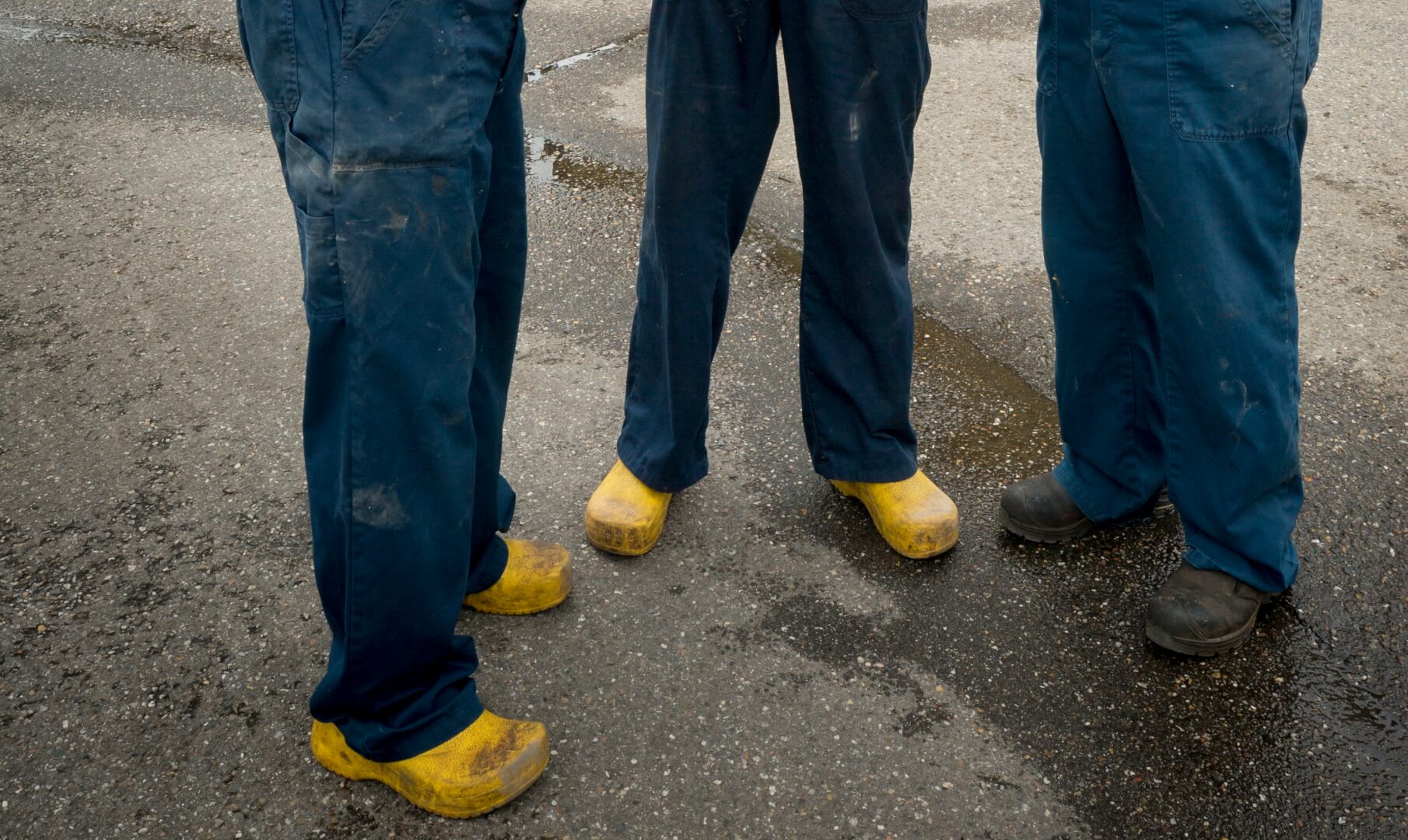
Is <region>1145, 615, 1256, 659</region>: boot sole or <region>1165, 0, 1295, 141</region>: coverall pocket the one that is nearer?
<region>1165, 0, 1295, 141</region>: coverall pocket

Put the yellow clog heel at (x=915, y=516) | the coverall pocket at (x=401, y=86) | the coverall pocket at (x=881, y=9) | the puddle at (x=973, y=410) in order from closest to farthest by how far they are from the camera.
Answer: the coverall pocket at (x=401, y=86) < the coverall pocket at (x=881, y=9) < the yellow clog heel at (x=915, y=516) < the puddle at (x=973, y=410)

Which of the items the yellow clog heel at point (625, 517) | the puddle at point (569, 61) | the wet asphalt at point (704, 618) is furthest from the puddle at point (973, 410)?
the puddle at point (569, 61)

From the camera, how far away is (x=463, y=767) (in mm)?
1737

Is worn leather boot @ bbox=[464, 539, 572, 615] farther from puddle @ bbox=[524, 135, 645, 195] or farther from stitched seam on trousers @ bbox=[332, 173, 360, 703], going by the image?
puddle @ bbox=[524, 135, 645, 195]

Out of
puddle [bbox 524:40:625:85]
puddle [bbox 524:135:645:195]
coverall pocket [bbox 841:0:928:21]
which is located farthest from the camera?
puddle [bbox 524:40:625:85]

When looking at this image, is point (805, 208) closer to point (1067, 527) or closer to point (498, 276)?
point (498, 276)

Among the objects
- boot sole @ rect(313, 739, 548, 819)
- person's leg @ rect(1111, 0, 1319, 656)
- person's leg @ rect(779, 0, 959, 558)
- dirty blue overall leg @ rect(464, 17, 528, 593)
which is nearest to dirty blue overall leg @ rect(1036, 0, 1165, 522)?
person's leg @ rect(1111, 0, 1319, 656)

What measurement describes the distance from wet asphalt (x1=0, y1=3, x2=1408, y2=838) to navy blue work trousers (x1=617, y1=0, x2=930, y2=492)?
0.23 meters

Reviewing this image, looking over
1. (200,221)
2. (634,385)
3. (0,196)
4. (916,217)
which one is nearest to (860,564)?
(634,385)

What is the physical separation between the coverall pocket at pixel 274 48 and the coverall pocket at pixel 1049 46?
1.26m

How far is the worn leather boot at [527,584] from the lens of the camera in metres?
2.12

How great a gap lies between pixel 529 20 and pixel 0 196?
7.47ft

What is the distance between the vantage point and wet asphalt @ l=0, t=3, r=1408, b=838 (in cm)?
179

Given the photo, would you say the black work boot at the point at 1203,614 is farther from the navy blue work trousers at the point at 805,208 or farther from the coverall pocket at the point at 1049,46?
the coverall pocket at the point at 1049,46
